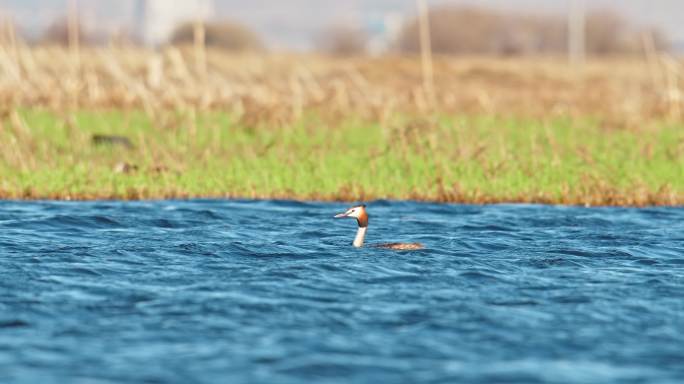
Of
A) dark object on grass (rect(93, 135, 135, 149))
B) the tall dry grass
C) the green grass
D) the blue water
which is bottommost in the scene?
the blue water

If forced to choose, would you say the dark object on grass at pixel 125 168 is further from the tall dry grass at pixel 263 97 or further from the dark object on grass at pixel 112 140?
the tall dry grass at pixel 263 97

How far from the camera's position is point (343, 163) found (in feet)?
71.5

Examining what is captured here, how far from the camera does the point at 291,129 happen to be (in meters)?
25.4

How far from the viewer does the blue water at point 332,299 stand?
931cm

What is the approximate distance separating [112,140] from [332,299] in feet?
44.2

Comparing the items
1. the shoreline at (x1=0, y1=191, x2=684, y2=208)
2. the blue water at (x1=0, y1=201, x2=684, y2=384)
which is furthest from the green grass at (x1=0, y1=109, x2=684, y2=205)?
the blue water at (x1=0, y1=201, x2=684, y2=384)

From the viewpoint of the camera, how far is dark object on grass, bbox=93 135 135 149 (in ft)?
79.2

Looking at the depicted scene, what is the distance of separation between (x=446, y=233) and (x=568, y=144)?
936 centimetres

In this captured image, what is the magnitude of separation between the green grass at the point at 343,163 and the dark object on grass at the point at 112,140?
0.24 meters

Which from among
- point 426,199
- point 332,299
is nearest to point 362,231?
point 332,299

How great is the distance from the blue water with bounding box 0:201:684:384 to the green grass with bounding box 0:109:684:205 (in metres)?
2.02

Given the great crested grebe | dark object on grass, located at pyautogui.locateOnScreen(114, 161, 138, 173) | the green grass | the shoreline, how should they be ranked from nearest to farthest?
the great crested grebe → the shoreline → the green grass → dark object on grass, located at pyautogui.locateOnScreen(114, 161, 138, 173)

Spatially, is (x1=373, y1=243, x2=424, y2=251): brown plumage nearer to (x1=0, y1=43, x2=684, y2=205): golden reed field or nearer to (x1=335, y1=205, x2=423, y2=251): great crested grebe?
(x1=335, y1=205, x2=423, y2=251): great crested grebe

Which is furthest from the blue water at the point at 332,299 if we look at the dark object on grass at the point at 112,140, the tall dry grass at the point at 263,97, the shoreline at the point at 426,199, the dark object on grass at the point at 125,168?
the tall dry grass at the point at 263,97
